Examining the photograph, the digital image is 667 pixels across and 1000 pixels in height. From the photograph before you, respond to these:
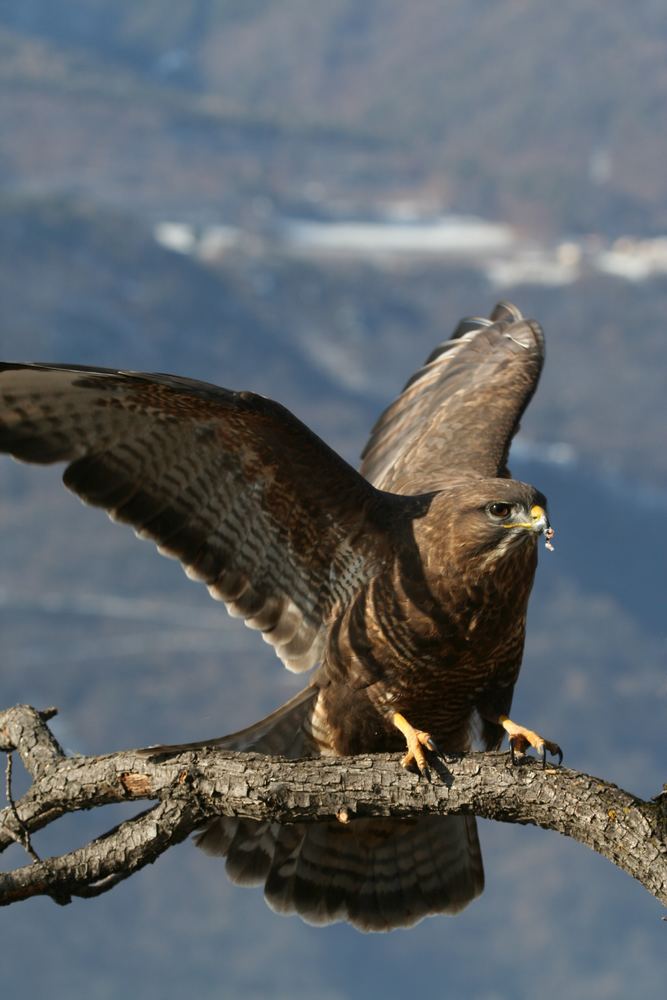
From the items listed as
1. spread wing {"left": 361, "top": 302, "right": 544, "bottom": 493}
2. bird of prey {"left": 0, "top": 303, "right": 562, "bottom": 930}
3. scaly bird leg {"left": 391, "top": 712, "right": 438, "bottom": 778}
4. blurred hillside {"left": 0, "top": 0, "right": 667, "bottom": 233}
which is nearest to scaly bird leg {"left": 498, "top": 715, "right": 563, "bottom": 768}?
bird of prey {"left": 0, "top": 303, "right": 562, "bottom": 930}

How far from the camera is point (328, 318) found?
88.0 m

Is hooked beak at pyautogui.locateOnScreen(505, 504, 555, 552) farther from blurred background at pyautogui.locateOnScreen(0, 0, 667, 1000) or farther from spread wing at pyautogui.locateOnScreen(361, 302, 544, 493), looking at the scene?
blurred background at pyautogui.locateOnScreen(0, 0, 667, 1000)

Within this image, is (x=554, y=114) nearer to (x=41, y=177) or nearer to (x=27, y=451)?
(x=41, y=177)

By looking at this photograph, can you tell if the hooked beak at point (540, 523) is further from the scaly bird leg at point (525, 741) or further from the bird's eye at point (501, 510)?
the scaly bird leg at point (525, 741)

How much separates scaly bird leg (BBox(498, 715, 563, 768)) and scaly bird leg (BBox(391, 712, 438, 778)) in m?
0.38

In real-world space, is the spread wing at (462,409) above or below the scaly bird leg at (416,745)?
above

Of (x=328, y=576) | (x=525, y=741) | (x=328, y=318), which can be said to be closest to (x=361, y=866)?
(x=525, y=741)

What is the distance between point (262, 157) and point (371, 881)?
91.2 metres

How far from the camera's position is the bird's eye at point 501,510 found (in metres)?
6.16

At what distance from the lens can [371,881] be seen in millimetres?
7172

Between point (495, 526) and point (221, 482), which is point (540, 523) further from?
point (221, 482)

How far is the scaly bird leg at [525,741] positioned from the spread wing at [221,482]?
0.92 metres

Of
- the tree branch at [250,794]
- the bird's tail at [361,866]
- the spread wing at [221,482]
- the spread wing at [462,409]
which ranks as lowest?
the tree branch at [250,794]

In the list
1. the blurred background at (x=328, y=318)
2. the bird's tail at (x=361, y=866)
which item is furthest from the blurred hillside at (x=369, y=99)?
the bird's tail at (x=361, y=866)
